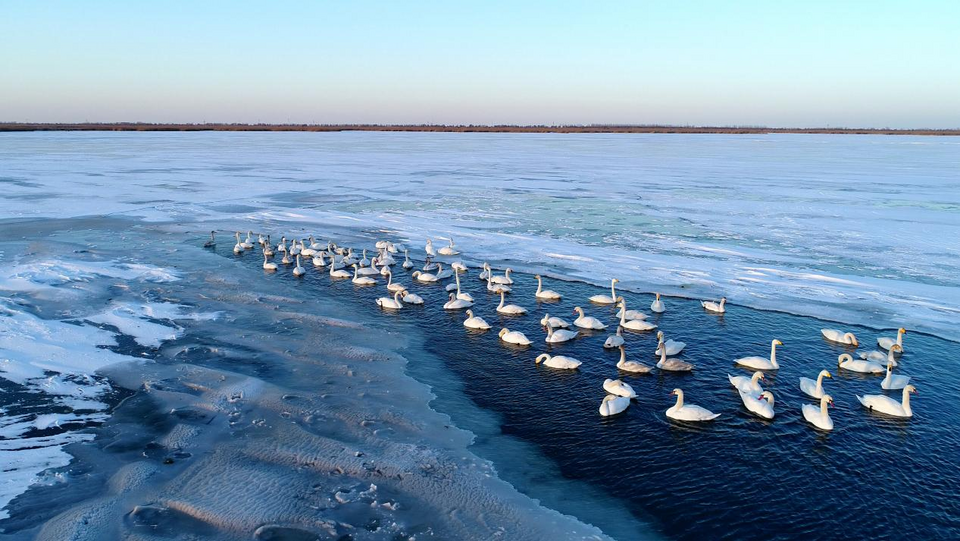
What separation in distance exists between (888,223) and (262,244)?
2117 centimetres

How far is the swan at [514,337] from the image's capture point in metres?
12.7

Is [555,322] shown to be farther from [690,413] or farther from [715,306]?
[690,413]

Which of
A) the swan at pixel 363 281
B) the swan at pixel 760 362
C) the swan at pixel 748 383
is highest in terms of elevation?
the swan at pixel 748 383

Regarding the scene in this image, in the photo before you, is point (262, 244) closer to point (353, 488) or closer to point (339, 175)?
point (353, 488)

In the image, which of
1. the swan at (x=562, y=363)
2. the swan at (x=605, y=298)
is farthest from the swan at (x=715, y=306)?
the swan at (x=562, y=363)

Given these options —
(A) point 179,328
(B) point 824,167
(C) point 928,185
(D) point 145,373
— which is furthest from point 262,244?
(B) point 824,167

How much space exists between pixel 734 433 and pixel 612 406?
5.42 feet

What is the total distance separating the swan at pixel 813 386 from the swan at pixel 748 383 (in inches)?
26.2

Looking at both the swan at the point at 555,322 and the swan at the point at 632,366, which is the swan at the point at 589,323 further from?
the swan at the point at 632,366

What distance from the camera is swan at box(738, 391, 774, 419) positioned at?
9.79 meters

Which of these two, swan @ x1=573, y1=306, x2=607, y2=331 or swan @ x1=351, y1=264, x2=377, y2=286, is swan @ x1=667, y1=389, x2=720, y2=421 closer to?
swan @ x1=573, y1=306, x2=607, y2=331

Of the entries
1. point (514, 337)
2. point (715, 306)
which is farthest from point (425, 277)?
point (715, 306)

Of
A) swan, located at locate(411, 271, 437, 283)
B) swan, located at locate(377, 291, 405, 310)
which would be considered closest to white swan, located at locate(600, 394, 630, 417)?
swan, located at locate(377, 291, 405, 310)

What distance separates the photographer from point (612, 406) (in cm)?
974
